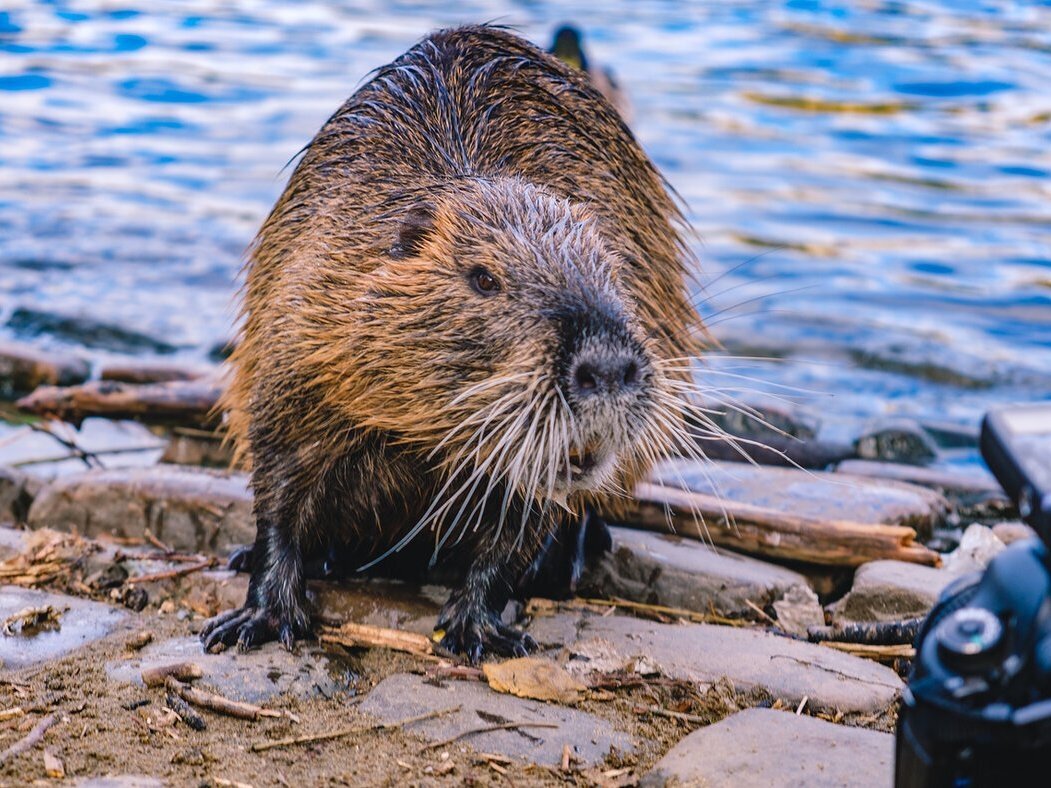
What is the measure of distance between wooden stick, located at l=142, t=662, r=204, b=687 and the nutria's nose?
0.92m

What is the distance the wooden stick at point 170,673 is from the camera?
2.67m

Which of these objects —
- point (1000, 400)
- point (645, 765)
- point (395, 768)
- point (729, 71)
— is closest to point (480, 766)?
point (395, 768)

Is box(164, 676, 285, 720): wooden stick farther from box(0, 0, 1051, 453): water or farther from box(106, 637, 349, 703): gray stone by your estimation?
box(0, 0, 1051, 453): water

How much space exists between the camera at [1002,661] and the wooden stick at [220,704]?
1.44 metres

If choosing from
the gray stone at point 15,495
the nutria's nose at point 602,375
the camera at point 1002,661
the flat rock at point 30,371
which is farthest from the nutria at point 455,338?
the flat rock at point 30,371

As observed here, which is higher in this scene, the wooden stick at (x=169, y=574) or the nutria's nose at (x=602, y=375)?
the nutria's nose at (x=602, y=375)

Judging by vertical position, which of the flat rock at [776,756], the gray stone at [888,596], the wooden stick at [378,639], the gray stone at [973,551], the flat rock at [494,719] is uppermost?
the flat rock at [776,756]

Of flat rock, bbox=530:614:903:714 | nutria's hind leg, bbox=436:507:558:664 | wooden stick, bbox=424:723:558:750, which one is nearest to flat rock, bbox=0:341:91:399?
nutria's hind leg, bbox=436:507:558:664

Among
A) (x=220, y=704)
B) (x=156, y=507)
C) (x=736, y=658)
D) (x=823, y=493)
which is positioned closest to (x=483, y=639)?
(x=736, y=658)

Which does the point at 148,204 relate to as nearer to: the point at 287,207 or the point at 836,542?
the point at 287,207

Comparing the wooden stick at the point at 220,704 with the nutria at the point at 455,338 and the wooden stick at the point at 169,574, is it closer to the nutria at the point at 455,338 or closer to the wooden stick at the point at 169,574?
the nutria at the point at 455,338

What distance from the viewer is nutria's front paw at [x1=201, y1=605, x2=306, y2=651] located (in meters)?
2.99

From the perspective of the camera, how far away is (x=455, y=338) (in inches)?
112

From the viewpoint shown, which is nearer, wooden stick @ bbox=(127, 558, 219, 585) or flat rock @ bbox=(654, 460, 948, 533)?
wooden stick @ bbox=(127, 558, 219, 585)
